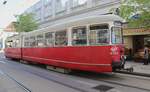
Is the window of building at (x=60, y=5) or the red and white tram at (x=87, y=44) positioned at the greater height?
the window of building at (x=60, y=5)

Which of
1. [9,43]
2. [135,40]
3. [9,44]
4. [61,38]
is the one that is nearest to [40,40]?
[61,38]

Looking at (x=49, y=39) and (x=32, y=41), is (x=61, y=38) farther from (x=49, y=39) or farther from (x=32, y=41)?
(x=32, y=41)

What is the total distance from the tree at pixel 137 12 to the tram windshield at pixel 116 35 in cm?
381

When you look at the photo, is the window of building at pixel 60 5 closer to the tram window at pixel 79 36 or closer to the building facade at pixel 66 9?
the building facade at pixel 66 9

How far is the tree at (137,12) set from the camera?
59.4 ft

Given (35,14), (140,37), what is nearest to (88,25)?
(140,37)

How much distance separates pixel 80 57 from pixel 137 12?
5.91 meters

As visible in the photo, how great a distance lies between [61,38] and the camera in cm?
1772

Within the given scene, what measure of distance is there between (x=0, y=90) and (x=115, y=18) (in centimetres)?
638

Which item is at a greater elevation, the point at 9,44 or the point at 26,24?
the point at 26,24

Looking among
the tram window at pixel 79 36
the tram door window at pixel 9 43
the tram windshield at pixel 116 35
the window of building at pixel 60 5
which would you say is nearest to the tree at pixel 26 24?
the window of building at pixel 60 5

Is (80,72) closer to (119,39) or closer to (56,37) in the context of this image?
(56,37)

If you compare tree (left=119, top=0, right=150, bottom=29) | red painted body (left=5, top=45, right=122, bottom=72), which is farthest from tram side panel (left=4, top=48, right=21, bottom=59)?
tree (left=119, top=0, right=150, bottom=29)

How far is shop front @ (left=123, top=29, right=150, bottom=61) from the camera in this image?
25.2m
